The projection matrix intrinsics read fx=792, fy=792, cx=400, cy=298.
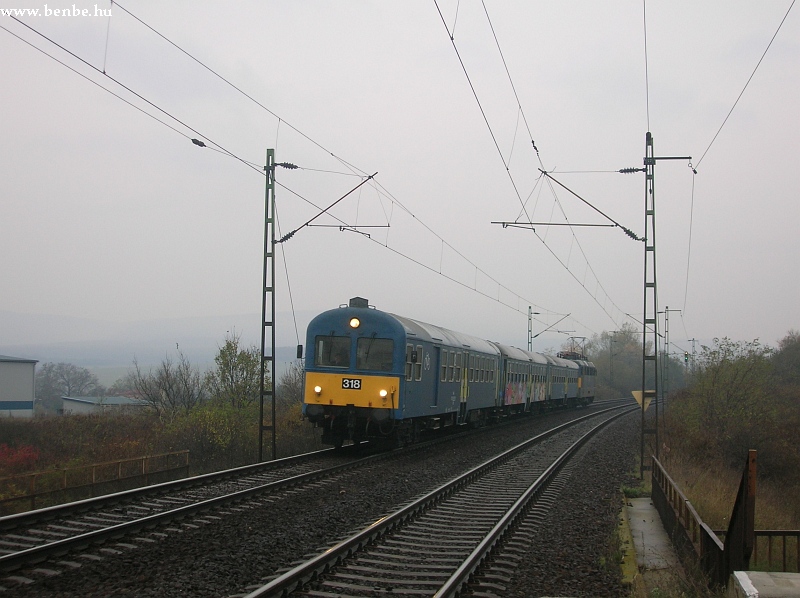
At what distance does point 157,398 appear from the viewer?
125 feet

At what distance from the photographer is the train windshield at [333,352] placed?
17.5 m

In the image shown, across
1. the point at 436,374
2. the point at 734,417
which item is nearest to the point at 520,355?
the point at 734,417

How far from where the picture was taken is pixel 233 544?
8.45 meters

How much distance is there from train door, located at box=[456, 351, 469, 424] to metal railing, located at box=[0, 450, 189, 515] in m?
8.82

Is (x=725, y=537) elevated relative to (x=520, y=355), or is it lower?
lower

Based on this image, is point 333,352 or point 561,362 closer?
point 333,352

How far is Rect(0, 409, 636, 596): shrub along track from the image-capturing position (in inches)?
269

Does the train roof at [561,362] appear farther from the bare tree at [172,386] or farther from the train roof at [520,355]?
the bare tree at [172,386]

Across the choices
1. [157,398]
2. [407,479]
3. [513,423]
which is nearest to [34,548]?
[407,479]

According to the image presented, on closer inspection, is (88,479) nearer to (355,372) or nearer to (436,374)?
(355,372)

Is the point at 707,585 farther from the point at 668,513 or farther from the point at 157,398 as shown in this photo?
the point at 157,398

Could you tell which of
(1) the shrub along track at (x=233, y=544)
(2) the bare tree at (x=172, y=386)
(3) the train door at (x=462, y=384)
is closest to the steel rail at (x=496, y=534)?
(1) the shrub along track at (x=233, y=544)

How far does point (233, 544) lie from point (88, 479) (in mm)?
6942

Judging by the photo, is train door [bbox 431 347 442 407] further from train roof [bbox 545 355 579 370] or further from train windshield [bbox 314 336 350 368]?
train roof [bbox 545 355 579 370]
